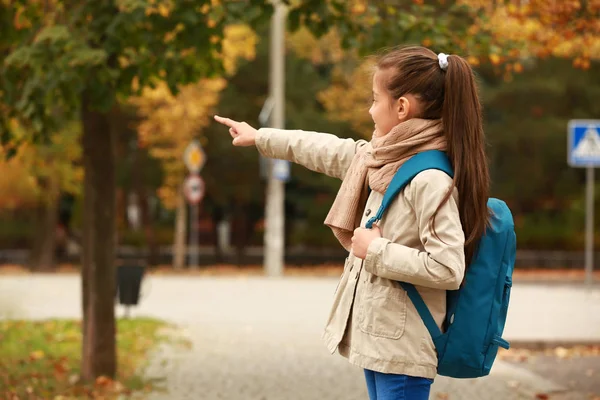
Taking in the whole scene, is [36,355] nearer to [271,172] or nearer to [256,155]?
[271,172]

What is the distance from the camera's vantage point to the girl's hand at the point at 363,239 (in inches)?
144

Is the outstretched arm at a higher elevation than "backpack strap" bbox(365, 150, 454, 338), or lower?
higher

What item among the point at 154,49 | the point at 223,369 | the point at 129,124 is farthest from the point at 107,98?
the point at 129,124

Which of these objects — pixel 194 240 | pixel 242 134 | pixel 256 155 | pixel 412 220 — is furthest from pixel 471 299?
pixel 256 155

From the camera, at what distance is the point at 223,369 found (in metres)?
9.45

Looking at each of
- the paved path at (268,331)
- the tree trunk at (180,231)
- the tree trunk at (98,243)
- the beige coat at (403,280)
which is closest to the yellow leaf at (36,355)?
the paved path at (268,331)

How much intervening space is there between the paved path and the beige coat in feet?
13.9

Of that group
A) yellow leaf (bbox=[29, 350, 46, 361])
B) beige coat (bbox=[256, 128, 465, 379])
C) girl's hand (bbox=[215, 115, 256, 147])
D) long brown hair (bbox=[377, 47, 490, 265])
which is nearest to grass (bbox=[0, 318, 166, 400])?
yellow leaf (bbox=[29, 350, 46, 361])

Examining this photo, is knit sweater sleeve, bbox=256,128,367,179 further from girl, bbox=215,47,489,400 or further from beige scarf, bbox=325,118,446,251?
girl, bbox=215,47,489,400

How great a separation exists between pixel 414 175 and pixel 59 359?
678 cm

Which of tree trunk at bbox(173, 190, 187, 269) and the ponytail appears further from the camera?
tree trunk at bbox(173, 190, 187, 269)

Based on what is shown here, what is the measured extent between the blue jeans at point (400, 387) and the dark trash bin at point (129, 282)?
939 cm

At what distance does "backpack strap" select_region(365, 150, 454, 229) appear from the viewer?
11.9 ft

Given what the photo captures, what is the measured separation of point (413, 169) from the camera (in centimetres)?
363
